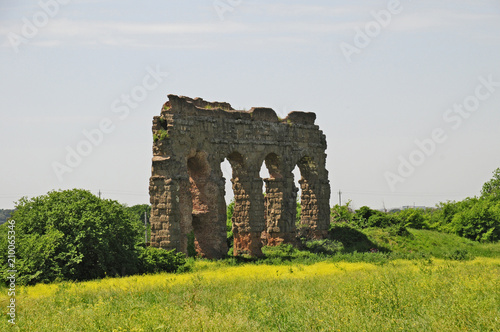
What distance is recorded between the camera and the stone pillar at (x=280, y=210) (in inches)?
1116

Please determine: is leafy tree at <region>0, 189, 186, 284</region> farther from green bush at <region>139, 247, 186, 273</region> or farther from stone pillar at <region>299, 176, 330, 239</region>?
stone pillar at <region>299, 176, 330, 239</region>

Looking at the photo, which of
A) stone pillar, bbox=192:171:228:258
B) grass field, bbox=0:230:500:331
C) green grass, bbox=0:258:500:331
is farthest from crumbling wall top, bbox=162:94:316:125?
green grass, bbox=0:258:500:331

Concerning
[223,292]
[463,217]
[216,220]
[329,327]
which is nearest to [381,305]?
[329,327]

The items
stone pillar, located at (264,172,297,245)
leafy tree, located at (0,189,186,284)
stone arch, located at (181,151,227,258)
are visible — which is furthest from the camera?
stone pillar, located at (264,172,297,245)

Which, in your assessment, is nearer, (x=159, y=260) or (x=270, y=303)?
(x=270, y=303)

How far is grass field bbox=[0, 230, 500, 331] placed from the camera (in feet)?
36.4

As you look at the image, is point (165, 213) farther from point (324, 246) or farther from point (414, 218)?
point (414, 218)

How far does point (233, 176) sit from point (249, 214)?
1.63 m

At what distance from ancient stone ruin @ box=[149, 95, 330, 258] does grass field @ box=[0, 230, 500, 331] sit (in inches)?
173

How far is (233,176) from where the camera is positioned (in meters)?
27.2

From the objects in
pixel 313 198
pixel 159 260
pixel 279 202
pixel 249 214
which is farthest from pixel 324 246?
pixel 159 260

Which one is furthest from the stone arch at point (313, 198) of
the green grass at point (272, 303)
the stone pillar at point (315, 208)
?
the green grass at point (272, 303)

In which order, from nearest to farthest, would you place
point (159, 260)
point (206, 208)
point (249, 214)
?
point (159, 260) → point (206, 208) → point (249, 214)

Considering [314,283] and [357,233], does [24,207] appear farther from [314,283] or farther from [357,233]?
[357,233]
